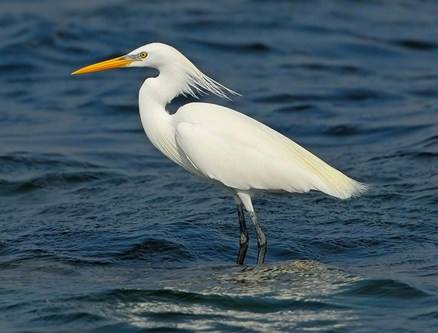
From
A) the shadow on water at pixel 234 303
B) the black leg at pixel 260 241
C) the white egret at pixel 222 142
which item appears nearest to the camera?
the shadow on water at pixel 234 303

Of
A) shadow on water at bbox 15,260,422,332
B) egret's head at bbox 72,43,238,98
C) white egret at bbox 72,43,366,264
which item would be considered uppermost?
egret's head at bbox 72,43,238,98

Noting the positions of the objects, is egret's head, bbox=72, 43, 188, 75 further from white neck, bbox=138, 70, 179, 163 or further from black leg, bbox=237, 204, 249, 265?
black leg, bbox=237, 204, 249, 265

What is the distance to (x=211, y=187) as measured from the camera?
39.6 ft

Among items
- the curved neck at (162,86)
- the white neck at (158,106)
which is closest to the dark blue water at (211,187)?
the white neck at (158,106)

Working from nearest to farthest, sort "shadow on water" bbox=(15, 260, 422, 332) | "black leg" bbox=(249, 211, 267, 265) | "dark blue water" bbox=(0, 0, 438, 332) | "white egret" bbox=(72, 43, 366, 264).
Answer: "shadow on water" bbox=(15, 260, 422, 332) → "dark blue water" bbox=(0, 0, 438, 332) → "white egret" bbox=(72, 43, 366, 264) → "black leg" bbox=(249, 211, 267, 265)

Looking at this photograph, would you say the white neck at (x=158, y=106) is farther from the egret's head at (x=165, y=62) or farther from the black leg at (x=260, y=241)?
the black leg at (x=260, y=241)

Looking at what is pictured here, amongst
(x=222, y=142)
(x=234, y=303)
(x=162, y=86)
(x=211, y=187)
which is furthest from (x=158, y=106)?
(x=211, y=187)

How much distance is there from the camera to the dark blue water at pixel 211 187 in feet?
27.0

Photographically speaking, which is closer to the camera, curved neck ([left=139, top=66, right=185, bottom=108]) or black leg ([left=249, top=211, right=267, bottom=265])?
curved neck ([left=139, top=66, right=185, bottom=108])

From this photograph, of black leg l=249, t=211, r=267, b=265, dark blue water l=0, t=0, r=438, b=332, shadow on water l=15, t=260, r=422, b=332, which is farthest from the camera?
black leg l=249, t=211, r=267, b=265

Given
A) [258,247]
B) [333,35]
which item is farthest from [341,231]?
[333,35]

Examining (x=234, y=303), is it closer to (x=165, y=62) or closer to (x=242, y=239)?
(x=242, y=239)

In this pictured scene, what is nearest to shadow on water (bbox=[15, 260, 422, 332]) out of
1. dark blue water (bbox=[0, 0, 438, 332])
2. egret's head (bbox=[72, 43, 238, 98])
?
dark blue water (bbox=[0, 0, 438, 332])

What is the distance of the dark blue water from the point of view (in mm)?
8242
